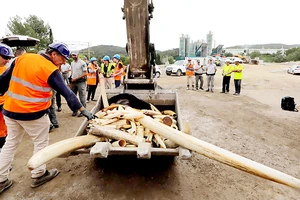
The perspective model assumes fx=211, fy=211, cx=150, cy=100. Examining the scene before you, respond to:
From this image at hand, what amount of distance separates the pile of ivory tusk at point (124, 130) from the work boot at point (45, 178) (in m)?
1.05

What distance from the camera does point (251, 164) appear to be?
Answer: 2186mm

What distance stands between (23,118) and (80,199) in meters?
1.28

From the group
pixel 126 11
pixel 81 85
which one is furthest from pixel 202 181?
pixel 81 85

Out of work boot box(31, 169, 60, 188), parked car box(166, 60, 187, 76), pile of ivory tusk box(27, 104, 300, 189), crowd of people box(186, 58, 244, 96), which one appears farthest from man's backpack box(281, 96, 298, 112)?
parked car box(166, 60, 187, 76)

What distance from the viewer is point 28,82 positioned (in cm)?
263

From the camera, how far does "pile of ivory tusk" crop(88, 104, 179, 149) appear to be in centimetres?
→ 263

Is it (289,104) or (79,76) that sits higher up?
(79,76)

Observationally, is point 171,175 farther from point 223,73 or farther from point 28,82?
point 223,73

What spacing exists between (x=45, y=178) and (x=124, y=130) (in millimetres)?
1411

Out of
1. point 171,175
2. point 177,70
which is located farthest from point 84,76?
point 177,70

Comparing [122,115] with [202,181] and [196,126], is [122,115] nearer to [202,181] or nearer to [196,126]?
[202,181]

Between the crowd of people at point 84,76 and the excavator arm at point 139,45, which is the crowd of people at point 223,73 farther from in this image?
the excavator arm at point 139,45

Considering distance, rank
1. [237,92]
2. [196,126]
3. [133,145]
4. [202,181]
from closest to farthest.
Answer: [133,145] < [202,181] < [196,126] < [237,92]

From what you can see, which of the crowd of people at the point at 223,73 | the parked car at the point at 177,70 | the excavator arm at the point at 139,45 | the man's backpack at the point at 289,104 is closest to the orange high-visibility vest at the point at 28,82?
the excavator arm at the point at 139,45
